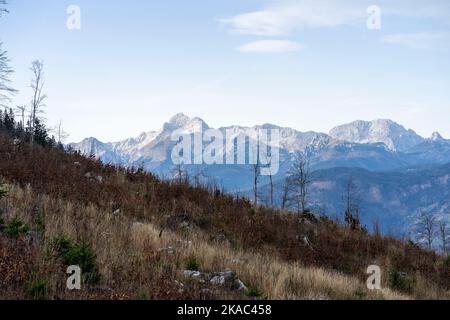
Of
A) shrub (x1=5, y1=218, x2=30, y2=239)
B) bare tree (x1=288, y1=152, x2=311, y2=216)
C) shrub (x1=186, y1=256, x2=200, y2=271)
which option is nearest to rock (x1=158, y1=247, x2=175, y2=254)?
shrub (x1=186, y1=256, x2=200, y2=271)

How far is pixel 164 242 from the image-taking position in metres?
8.52

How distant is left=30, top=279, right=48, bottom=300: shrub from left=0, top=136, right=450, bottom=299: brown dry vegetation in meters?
0.02

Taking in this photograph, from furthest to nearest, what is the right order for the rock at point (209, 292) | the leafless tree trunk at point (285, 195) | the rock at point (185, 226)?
the leafless tree trunk at point (285, 195)
the rock at point (185, 226)
the rock at point (209, 292)

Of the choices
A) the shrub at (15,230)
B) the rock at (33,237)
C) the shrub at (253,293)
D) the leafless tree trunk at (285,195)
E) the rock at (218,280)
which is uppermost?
the shrub at (15,230)

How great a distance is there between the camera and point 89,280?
5887 millimetres

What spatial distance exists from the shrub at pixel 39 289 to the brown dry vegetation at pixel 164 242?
0.07 feet

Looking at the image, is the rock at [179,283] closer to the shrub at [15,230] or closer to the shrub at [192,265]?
the shrub at [192,265]

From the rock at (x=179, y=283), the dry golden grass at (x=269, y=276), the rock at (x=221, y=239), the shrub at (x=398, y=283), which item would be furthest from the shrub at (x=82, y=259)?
the shrub at (x=398, y=283)

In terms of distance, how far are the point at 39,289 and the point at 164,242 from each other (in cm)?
351

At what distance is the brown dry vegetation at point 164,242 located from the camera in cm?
587

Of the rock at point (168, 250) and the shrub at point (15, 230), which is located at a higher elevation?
the shrub at point (15, 230)

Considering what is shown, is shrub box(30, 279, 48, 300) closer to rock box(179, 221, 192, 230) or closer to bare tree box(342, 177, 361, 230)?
rock box(179, 221, 192, 230)
